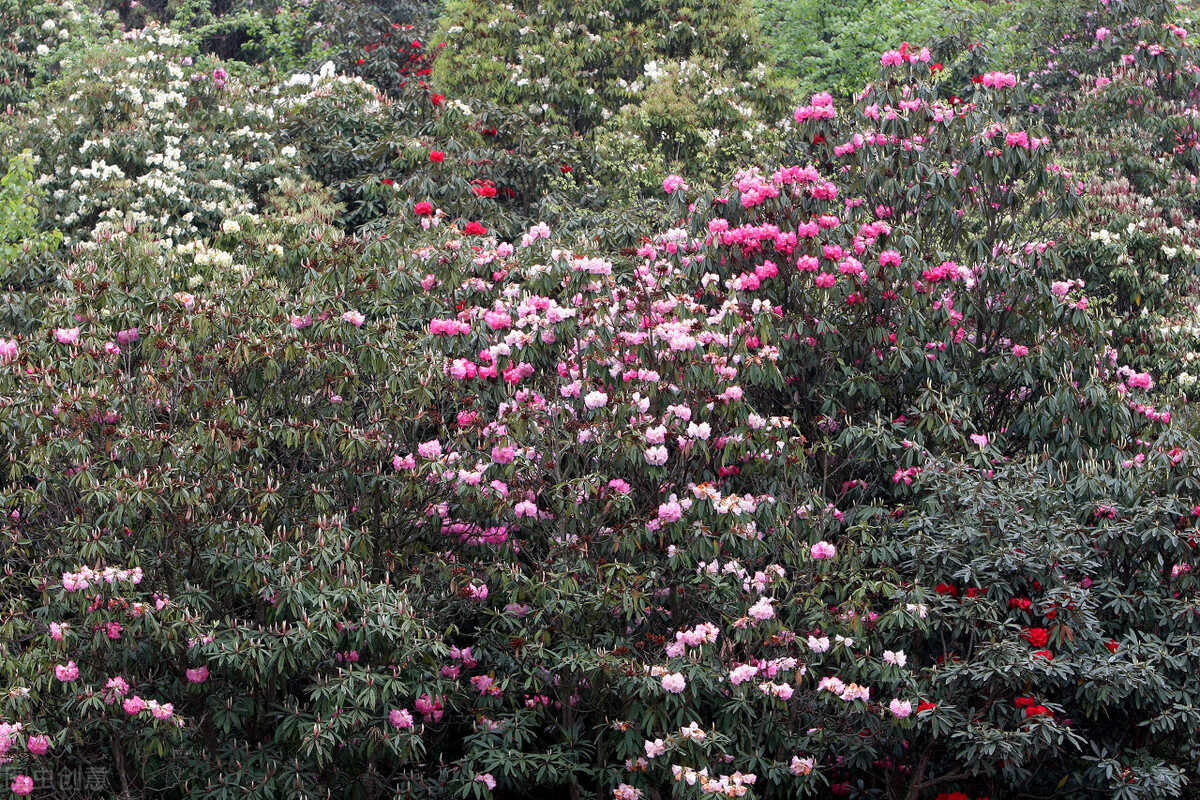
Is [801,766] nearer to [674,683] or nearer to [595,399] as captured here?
[674,683]

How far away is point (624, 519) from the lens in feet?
23.4

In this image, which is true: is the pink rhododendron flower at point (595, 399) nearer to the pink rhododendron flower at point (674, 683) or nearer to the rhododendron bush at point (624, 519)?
the rhododendron bush at point (624, 519)

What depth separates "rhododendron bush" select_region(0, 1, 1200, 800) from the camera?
20.4ft

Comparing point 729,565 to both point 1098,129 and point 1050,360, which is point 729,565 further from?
point 1098,129

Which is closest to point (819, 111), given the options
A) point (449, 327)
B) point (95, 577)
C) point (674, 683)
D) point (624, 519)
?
point (449, 327)

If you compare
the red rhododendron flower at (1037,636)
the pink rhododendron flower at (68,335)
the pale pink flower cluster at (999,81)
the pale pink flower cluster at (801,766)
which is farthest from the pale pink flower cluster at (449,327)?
the pale pink flower cluster at (999,81)

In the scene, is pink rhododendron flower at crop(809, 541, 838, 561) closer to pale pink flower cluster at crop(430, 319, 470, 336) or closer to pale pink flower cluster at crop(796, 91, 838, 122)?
pale pink flower cluster at crop(430, 319, 470, 336)

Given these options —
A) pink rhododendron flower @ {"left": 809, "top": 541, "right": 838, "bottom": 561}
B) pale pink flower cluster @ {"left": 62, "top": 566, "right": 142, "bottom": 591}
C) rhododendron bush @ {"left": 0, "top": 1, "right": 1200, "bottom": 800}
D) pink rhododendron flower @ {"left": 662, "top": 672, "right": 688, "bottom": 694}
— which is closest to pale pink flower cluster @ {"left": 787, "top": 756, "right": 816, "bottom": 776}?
rhododendron bush @ {"left": 0, "top": 1, "right": 1200, "bottom": 800}

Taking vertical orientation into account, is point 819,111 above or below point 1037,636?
above

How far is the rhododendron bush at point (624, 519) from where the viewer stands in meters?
6.20

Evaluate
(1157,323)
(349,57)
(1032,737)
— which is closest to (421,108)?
(349,57)

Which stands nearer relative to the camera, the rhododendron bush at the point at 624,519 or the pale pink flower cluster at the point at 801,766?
the rhododendron bush at the point at 624,519

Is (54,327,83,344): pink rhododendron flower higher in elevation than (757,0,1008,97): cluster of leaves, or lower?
higher

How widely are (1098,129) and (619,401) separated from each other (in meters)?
9.81
